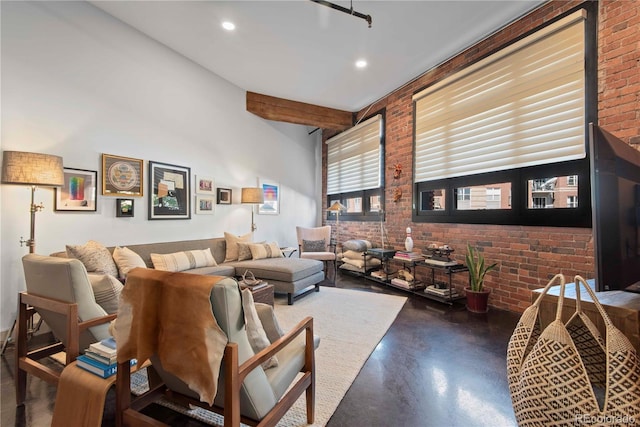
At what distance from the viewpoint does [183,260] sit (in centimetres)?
376

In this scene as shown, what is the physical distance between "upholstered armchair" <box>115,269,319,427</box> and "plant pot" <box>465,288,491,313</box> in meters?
2.75

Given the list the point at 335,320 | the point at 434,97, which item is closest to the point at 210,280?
the point at 335,320

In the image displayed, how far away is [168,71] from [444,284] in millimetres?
5017

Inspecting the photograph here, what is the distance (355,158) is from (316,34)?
9.78ft

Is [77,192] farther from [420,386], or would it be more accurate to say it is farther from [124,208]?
[420,386]

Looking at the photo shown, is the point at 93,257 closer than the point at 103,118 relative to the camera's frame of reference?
Yes

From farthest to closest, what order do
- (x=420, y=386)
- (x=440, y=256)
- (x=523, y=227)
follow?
1. (x=440, y=256)
2. (x=523, y=227)
3. (x=420, y=386)

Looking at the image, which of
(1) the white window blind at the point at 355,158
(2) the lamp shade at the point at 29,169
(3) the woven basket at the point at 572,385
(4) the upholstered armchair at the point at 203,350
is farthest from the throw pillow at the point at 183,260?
(3) the woven basket at the point at 572,385

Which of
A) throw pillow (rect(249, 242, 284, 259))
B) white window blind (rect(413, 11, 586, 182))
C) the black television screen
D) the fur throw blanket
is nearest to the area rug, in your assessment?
the fur throw blanket

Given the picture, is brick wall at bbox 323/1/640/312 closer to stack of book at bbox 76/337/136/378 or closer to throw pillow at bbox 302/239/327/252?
throw pillow at bbox 302/239/327/252

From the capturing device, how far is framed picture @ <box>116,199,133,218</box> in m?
3.56

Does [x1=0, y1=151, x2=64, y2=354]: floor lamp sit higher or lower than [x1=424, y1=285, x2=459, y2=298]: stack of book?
higher

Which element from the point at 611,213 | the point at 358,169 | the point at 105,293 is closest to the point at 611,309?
the point at 611,213

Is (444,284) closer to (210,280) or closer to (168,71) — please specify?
(210,280)
